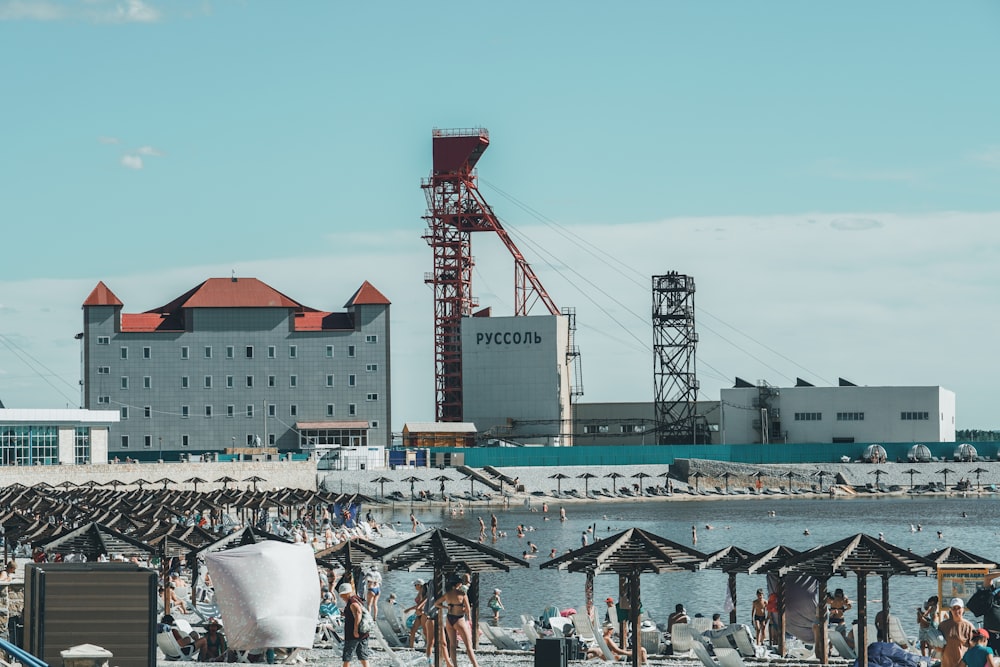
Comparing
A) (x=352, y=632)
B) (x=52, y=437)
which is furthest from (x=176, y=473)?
(x=352, y=632)

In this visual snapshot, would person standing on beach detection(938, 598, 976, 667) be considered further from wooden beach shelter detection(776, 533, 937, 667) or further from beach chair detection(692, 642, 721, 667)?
beach chair detection(692, 642, 721, 667)

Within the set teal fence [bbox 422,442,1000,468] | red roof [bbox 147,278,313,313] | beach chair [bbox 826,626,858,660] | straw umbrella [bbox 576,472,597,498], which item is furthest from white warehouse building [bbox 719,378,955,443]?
beach chair [bbox 826,626,858,660]

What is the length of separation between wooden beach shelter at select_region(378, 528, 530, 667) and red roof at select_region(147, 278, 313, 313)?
303ft

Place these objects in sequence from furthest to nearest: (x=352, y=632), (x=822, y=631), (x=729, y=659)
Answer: (x=822, y=631)
(x=729, y=659)
(x=352, y=632)

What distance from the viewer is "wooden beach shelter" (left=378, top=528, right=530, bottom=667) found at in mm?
25531

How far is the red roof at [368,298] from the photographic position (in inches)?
4651

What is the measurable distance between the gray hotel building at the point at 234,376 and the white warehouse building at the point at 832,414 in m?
30.0

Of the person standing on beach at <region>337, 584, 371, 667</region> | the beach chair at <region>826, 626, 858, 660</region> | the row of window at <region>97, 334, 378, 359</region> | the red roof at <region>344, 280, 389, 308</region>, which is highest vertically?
the red roof at <region>344, 280, 389, 308</region>

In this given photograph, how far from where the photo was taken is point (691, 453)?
11550 centimetres

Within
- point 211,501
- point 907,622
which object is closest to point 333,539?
point 211,501

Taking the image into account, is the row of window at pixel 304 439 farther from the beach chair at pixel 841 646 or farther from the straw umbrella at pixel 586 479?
the beach chair at pixel 841 646

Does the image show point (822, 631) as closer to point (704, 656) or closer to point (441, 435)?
point (704, 656)

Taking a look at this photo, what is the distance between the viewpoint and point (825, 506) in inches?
3974

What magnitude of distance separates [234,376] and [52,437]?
29719 millimetres
